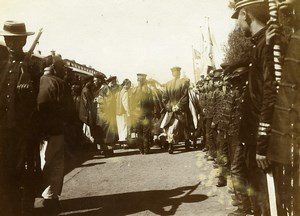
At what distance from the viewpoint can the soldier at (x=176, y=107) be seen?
11047 mm

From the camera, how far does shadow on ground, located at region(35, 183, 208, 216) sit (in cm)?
543

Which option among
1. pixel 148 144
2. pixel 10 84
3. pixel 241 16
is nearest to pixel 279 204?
pixel 241 16

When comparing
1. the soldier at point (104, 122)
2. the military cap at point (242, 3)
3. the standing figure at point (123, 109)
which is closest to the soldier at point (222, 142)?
the military cap at point (242, 3)

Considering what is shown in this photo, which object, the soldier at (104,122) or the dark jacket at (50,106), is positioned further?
the soldier at (104,122)

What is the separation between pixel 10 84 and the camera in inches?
186

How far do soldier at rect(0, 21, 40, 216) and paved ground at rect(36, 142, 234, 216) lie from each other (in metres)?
0.90

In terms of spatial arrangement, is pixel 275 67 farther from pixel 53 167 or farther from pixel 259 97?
pixel 53 167

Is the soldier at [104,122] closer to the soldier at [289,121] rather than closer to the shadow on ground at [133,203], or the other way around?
the shadow on ground at [133,203]

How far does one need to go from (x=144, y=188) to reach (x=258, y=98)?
3561mm

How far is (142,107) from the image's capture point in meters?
11.5

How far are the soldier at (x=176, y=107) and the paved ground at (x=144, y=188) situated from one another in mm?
1273

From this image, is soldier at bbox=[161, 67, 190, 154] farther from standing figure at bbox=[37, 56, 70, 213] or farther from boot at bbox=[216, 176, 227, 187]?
standing figure at bbox=[37, 56, 70, 213]

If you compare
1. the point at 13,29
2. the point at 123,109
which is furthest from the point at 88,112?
the point at 13,29

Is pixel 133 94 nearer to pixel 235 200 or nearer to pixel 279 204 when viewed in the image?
pixel 235 200
